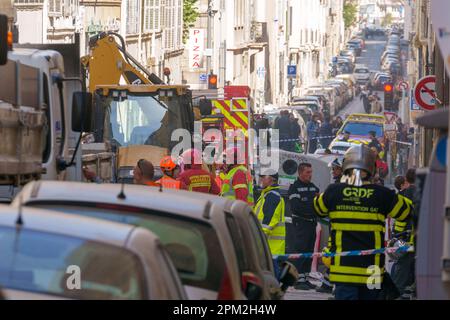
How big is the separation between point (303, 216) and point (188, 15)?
41763mm

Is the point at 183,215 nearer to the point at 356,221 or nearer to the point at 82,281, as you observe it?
the point at 82,281

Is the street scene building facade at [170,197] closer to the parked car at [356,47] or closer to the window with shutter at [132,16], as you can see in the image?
the window with shutter at [132,16]

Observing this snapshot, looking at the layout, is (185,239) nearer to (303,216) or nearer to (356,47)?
(303,216)

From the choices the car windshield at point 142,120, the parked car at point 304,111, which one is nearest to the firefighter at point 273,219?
the car windshield at point 142,120

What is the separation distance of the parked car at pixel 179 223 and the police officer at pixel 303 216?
9.91 meters

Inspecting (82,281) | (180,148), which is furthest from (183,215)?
(180,148)

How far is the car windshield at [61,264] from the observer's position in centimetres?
636

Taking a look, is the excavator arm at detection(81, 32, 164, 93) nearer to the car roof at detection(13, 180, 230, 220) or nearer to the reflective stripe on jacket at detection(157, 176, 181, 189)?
the reflective stripe on jacket at detection(157, 176, 181, 189)

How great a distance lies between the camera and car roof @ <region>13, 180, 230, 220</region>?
7.92m

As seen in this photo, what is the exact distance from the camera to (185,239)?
7984mm

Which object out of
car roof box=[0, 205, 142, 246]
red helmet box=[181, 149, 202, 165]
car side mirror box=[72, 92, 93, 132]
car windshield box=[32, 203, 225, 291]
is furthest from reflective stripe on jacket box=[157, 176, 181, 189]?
Answer: car roof box=[0, 205, 142, 246]
